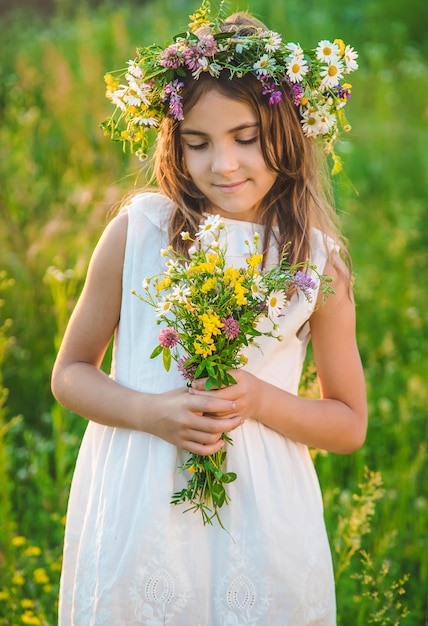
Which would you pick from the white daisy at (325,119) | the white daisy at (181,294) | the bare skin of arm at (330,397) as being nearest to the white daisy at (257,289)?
the white daisy at (181,294)

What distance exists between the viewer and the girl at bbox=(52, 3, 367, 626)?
1.97m

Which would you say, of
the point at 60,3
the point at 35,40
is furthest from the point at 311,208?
the point at 60,3

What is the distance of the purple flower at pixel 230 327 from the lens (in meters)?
1.71

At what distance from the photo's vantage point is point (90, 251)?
4.26 m

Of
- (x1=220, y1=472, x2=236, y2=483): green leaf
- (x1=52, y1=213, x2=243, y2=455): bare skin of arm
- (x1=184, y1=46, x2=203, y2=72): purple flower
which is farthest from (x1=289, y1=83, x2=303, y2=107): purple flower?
(x1=220, y1=472, x2=236, y2=483): green leaf

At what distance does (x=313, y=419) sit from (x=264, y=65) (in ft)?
2.75

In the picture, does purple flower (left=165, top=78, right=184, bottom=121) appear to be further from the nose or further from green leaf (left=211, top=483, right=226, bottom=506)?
green leaf (left=211, top=483, right=226, bottom=506)

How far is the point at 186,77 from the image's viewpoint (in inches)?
79.5

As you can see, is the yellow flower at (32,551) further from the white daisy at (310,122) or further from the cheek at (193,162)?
the white daisy at (310,122)

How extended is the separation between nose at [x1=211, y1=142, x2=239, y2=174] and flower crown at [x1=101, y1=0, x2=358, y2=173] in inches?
4.7

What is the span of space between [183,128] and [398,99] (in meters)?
5.93

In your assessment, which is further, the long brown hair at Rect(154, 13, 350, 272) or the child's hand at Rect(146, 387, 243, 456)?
the long brown hair at Rect(154, 13, 350, 272)

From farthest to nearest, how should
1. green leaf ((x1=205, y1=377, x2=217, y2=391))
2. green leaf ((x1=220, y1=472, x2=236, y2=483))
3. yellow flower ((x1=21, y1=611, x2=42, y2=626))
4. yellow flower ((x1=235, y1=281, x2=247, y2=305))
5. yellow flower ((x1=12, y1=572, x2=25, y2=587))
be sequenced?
yellow flower ((x1=12, y1=572, x2=25, y2=587)), yellow flower ((x1=21, y1=611, x2=42, y2=626)), green leaf ((x1=220, y1=472, x2=236, y2=483)), green leaf ((x1=205, y1=377, x2=217, y2=391)), yellow flower ((x1=235, y1=281, x2=247, y2=305))

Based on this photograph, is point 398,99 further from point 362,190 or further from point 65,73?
point 65,73
